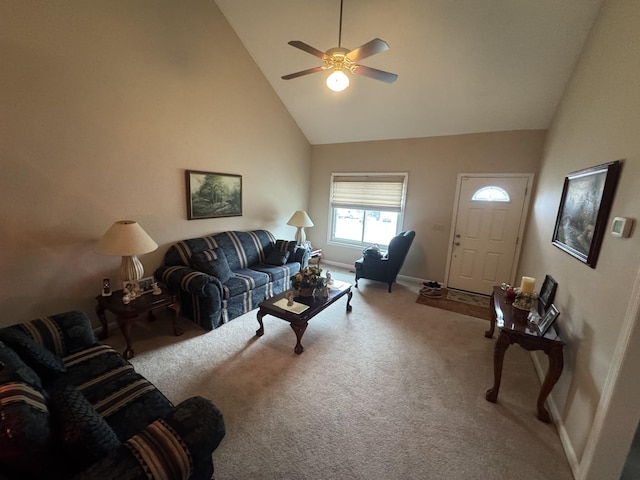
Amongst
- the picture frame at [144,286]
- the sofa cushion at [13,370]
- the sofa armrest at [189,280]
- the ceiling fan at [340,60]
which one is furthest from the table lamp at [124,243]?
the ceiling fan at [340,60]

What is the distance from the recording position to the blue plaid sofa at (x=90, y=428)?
0.90 metres

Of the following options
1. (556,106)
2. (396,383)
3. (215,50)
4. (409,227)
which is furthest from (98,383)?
(556,106)

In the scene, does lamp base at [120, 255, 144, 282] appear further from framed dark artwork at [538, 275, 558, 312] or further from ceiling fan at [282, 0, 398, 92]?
framed dark artwork at [538, 275, 558, 312]

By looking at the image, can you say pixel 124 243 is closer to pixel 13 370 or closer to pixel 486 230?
pixel 13 370

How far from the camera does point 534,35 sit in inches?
111

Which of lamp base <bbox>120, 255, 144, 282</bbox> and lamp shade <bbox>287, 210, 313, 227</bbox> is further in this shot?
lamp shade <bbox>287, 210, 313, 227</bbox>

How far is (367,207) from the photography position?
17.6ft

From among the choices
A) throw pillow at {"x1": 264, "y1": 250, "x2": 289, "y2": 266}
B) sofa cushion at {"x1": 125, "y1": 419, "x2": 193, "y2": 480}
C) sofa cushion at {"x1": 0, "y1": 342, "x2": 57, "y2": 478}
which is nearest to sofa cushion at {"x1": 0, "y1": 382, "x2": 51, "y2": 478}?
sofa cushion at {"x1": 0, "y1": 342, "x2": 57, "y2": 478}

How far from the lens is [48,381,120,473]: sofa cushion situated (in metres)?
0.99

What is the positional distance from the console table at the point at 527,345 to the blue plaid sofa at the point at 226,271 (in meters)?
2.70

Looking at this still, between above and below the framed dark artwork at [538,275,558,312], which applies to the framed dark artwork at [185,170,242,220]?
above

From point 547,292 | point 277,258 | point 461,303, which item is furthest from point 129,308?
point 461,303

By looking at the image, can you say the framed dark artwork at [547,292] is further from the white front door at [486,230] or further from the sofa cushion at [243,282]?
the sofa cushion at [243,282]

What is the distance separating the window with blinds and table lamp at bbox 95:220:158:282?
376cm
